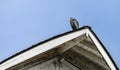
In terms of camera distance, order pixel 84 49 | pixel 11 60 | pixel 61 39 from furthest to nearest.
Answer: pixel 84 49 < pixel 61 39 < pixel 11 60

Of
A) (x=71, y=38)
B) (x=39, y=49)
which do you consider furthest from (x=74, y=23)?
(x=39, y=49)

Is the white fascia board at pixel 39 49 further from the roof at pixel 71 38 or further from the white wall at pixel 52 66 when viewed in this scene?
the white wall at pixel 52 66

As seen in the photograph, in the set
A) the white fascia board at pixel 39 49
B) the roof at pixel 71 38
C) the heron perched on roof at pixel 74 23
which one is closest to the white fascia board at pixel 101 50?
the roof at pixel 71 38

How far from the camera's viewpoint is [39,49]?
746 cm

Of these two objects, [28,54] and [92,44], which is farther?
[92,44]

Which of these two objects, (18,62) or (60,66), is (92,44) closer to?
(60,66)

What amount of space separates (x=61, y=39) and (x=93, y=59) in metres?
1.14

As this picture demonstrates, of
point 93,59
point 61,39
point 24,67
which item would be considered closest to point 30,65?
point 24,67

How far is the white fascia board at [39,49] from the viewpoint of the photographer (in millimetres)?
7100

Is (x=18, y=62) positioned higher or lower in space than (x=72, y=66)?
lower

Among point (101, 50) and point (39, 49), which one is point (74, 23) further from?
point (39, 49)

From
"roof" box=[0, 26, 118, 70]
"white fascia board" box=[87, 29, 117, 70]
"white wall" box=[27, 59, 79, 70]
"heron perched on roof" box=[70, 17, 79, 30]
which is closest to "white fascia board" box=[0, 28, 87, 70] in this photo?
"roof" box=[0, 26, 118, 70]

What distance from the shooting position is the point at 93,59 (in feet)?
28.4

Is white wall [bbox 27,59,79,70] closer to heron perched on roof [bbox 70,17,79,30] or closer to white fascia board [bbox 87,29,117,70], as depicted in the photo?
heron perched on roof [bbox 70,17,79,30]
